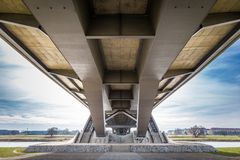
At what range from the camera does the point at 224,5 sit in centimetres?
900

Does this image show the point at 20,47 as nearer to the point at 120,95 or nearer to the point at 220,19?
the point at 220,19

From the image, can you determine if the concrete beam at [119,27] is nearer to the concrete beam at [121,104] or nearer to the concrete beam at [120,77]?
the concrete beam at [120,77]

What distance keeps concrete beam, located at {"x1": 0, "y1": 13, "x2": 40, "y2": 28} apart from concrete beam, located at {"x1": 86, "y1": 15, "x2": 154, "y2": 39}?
2401mm

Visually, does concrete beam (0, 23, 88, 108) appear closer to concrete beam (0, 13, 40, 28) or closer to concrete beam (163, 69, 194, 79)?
concrete beam (0, 13, 40, 28)

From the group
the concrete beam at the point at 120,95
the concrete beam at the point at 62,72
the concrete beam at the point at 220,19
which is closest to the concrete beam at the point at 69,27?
the concrete beam at the point at 62,72

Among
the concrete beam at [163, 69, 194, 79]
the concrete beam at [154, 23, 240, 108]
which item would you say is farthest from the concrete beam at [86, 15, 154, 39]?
the concrete beam at [163, 69, 194, 79]

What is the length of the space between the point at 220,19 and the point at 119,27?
4.36m

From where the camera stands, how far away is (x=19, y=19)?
9547 millimetres

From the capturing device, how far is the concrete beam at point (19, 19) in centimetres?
948

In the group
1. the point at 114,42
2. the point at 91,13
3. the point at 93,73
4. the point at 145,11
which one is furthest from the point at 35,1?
the point at 93,73

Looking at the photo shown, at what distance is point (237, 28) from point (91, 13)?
7.41m

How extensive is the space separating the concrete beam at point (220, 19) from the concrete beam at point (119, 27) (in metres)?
2.39

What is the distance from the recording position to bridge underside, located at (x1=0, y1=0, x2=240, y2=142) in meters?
7.86

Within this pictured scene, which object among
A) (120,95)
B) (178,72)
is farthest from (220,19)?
(120,95)
